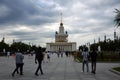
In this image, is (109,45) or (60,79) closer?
→ (60,79)

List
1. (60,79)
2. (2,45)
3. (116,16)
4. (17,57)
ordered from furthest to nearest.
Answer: (2,45) → (116,16) → (17,57) → (60,79)

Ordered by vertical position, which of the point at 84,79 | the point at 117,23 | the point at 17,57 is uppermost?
the point at 117,23

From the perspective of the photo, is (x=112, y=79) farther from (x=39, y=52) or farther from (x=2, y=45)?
(x=2, y=45)

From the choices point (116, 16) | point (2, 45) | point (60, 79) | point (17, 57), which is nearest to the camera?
point (60, 79)

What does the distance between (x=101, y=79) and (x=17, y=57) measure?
6020 mm

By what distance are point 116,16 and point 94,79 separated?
7.65 meters

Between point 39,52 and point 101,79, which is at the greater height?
point 39,52

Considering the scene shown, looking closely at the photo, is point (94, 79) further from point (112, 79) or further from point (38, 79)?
point (38, 79)

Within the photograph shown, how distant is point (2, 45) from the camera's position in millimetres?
109812

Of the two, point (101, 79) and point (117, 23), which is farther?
point (117, 23)

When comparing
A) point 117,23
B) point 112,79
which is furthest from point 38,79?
point 117,23

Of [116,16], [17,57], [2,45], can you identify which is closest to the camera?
[17,57]

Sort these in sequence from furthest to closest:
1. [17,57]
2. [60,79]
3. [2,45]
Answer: [2,45] → [17,57] → [60,79]

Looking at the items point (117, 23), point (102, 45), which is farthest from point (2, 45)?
point (117, 23)
